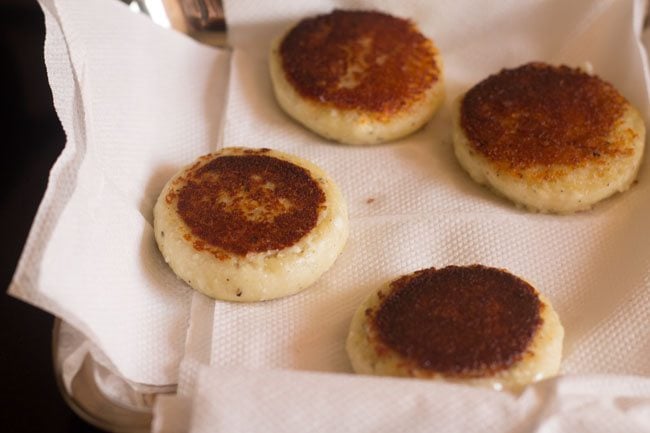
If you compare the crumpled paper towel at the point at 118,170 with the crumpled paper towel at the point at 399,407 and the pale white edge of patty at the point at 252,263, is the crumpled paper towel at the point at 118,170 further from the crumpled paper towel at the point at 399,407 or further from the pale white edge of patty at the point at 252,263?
the crumpled paper towel at the point at 399,407

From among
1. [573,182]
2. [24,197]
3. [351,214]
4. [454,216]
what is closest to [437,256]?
[454,216]

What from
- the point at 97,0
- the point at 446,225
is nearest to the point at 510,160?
the point at 446,225

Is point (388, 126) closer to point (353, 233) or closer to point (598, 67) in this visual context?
point (353, 233)

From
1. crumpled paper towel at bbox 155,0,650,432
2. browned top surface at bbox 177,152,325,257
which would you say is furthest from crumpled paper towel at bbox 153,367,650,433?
browned top surface at bbox 177,152,325,257

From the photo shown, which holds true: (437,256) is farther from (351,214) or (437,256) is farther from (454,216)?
(351,214)

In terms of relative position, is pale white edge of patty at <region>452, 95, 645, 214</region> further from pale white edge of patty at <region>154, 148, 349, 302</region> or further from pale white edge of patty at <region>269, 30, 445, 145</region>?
pale white edge of patty at <region>154, 148, 349, 302</region>

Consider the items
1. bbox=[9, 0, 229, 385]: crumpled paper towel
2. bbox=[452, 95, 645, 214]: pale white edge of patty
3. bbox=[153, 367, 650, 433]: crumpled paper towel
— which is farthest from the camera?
bbox=[452, 95, 645, 214]: pale white edge of patty
